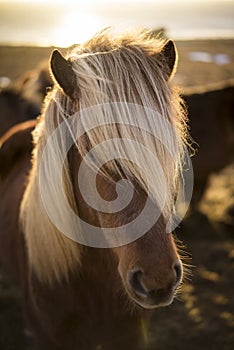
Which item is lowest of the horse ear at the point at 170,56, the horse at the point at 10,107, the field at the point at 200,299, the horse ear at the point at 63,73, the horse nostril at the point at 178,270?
the field at the point at 200,299

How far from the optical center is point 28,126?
2990 millimetres

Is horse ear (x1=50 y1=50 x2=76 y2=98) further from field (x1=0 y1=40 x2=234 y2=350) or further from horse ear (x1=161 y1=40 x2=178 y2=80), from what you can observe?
field (x1=0 y1=40 x2=234 y2=350)

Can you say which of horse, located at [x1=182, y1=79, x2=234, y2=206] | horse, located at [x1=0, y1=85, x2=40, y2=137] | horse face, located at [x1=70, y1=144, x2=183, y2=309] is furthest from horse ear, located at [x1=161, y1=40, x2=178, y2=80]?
horse, located at [x1=0, y1=85, x2=40, y2=137]

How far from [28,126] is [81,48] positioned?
141 cm

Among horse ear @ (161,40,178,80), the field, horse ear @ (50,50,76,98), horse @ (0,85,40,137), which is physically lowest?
the field

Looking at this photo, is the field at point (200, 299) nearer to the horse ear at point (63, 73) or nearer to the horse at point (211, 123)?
the horse at point (211, 123)

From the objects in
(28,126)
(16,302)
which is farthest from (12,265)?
(16,302)

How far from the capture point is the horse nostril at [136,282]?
1370mm

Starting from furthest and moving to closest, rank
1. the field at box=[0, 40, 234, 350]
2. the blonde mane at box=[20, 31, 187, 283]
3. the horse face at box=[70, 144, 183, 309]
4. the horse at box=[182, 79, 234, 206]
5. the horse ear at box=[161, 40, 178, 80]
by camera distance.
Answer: the horse at box=[182, 79, 234, 206] < the field at box=[0, 40, 234, 350] < the horse ear at box=[161, 40, 178, 80] < the blonde mane at box=[20, 31, 187, 283] < the horse face at box=[70, 144, 183, 309]

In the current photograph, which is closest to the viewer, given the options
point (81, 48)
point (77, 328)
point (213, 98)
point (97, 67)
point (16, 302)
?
point (97, 67)

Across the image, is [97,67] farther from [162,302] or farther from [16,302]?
[16,302]

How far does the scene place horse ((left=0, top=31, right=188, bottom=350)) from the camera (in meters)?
1.40

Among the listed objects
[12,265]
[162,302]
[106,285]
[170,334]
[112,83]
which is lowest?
→ [170,334]

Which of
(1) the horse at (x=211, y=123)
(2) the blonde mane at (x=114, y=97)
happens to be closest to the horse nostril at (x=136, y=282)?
(2) the blonde mane at (x=114, y=97)
